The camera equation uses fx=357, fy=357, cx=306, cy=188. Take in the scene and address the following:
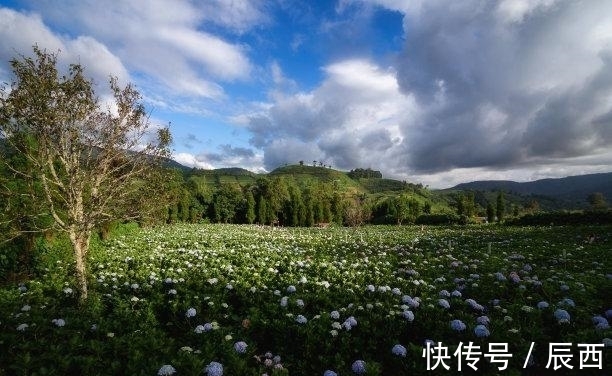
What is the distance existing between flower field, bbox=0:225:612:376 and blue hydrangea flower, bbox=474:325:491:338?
0.04 m

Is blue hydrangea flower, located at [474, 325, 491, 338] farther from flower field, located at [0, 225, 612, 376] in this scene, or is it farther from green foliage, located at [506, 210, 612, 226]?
green foliage, located at [506, 210, 612, 226]

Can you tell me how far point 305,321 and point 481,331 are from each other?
152 inches

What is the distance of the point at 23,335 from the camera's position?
26.7ft

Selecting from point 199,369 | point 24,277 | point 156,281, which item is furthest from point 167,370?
point 24,277

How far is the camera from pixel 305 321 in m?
8.59

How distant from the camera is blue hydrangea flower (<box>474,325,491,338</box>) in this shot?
7.44 metres

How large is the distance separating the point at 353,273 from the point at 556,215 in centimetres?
4884

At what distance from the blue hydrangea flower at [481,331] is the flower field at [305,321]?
4cm

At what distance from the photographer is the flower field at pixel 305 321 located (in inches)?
270

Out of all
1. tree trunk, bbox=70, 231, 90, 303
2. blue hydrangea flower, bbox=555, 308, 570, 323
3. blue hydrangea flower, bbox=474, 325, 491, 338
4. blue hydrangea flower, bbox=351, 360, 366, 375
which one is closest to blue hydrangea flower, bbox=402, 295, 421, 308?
blue hydrangea flower, bbox=474, 325, 491, 338

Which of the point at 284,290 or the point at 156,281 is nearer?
the point at 284,290

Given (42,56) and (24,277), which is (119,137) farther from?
(24,277)

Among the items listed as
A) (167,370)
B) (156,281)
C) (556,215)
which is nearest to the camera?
(167,370)

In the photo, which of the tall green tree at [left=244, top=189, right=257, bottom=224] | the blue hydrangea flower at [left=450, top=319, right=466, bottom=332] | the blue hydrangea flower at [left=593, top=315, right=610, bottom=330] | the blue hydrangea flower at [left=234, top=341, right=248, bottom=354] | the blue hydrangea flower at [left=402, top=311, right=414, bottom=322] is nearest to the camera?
the blue hydrangea flower at [left=234, top=341, right=248, bottom=354]
